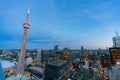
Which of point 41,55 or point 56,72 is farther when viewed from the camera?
point 41,55

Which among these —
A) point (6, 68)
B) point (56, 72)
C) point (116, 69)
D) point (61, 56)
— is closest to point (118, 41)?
point (61, 56)

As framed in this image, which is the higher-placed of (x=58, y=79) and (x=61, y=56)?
(x=61, y=56)

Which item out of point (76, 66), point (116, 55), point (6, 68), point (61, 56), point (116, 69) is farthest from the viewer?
point (61, 56)

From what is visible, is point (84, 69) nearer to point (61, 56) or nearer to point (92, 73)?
point (92, 73)

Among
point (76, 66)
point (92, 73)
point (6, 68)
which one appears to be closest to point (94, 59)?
point (76, 66)

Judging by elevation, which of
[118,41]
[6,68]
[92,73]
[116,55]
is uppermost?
[118,41]

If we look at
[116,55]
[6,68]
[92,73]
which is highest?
[116,55]

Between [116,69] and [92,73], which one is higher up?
[116,69]

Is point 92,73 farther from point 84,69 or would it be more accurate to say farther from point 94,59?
point 94,59

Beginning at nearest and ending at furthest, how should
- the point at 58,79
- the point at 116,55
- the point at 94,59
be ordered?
the point at 116,55
the point at 58,79
the point at 94,59
